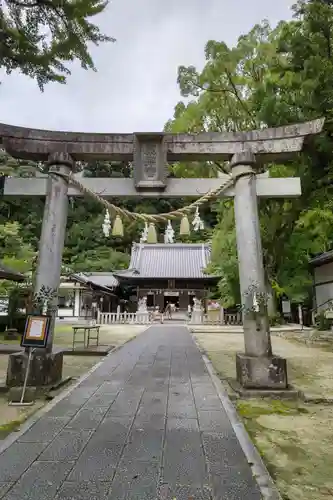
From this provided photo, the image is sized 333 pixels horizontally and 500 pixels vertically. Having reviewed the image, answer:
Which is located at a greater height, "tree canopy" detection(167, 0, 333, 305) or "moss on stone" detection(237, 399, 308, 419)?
"tree canopy" detection(167, 0, 333, 305)

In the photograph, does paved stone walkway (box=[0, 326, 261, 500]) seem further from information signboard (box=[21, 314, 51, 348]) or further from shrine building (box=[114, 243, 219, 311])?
shrine building (box=[114, 243, 219, 311])

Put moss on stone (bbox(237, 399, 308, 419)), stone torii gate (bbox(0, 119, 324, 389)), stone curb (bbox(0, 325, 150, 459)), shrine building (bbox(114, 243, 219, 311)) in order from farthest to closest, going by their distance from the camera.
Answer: shrine building (bbox(114, 243, 219, 311)), stone torii gate (bbox(0, 119, 324, 389)), moss on stone (bbox(237, 399, 308, 419)), stone curb (bbox(0, 325, 150, 459))

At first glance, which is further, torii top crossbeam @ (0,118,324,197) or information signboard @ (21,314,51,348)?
torii top crossbeam @ (0,118,324,197)

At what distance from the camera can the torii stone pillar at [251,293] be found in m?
5.23

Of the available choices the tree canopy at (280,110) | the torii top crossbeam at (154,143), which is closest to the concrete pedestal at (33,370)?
the torii top crossbeam at (154,143)

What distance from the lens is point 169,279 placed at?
27953mm

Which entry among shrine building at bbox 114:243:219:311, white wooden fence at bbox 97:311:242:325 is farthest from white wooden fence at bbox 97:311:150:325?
shrine building at bbox 114:243:219:311

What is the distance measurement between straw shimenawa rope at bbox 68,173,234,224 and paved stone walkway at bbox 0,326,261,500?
2886 millimetres

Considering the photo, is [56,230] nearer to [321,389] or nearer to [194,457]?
[194,457]

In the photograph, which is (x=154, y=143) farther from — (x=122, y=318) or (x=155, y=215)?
(x=122, y=318)

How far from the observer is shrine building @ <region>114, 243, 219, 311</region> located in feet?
90.8

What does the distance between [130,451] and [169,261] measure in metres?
27.9

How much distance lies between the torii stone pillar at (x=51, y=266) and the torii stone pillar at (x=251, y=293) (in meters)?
3.07

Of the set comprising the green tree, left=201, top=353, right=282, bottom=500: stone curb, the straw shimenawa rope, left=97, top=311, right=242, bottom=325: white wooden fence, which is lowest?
left=201, top=353, right=282, bottom=500: stone curb
